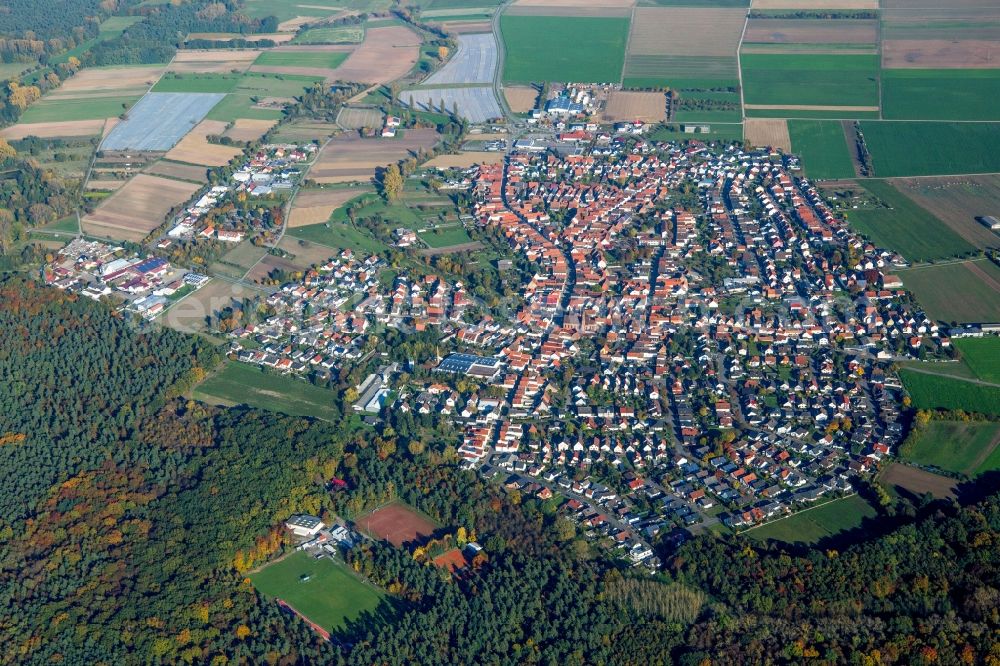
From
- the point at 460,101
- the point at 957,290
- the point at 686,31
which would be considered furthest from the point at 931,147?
the point at 460,101

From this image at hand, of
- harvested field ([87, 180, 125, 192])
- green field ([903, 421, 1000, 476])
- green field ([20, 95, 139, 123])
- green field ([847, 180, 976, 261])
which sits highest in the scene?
green field ([20, 95, 139, 123])

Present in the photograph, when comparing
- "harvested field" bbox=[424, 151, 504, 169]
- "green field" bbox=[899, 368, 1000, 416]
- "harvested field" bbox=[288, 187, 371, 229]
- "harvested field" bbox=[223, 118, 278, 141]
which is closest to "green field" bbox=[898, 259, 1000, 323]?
"green field" bbox=[899, 368, 1000, 416]

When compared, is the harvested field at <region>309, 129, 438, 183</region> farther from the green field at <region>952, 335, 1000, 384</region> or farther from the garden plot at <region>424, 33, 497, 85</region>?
the green field at <region>952, 335, 1000, 384</region>

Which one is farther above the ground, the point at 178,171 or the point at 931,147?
the point at 931,147

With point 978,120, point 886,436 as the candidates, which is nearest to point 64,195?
point 886,436

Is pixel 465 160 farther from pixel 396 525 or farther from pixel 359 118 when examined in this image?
pixel 396 525

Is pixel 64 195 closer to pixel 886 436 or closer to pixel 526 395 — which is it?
pixel 526 395
